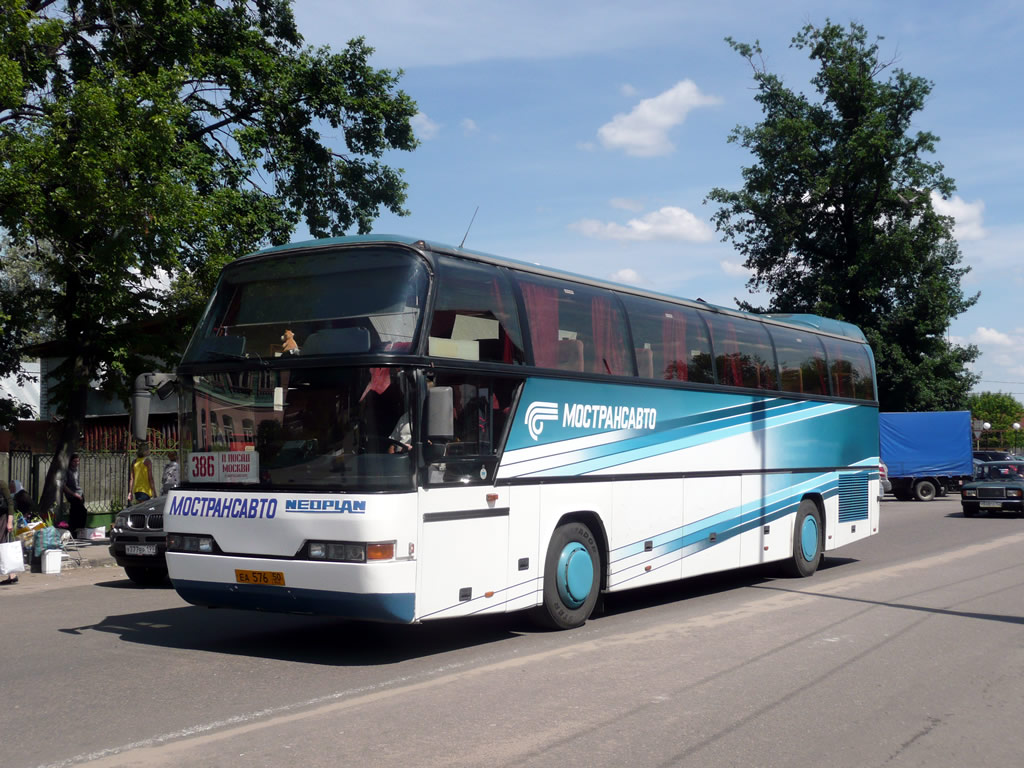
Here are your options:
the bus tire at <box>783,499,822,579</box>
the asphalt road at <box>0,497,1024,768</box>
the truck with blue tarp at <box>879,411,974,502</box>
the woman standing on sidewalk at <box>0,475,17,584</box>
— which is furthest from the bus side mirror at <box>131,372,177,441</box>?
the truck with blue tarp at <box>879,411,974,502</box>

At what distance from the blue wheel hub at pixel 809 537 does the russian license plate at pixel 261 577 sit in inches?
353

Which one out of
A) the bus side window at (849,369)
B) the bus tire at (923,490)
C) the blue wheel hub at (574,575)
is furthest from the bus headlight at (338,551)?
the bus tire at (923,490)

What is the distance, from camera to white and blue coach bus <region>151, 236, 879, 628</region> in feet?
27.0

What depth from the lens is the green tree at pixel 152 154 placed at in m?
16.9

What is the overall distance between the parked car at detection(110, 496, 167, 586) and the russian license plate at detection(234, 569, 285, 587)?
19.0 ft

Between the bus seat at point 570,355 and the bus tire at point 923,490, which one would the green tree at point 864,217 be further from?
the bus seat at point 570,355

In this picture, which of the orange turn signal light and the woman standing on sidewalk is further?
the woman standing on sidewalk

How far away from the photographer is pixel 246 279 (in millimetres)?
9383

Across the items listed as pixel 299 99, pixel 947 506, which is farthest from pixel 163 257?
pixel 947 506

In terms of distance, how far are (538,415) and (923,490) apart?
32.6m

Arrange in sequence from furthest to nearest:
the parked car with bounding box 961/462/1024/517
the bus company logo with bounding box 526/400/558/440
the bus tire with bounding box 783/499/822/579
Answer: the parked car with bounding box 961/462/1024/517, the bus tire with bounding box 783/499/822/579, the bus company logo with bounding box 526/400/558/440

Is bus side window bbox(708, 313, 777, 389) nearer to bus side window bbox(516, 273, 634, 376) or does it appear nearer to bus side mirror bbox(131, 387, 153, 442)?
bus side window bbox(516, 273, 634, 376)

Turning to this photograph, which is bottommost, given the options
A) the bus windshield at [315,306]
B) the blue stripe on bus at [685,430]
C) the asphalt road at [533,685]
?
the asphalt road at [533,685]

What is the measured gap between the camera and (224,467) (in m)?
8.90
